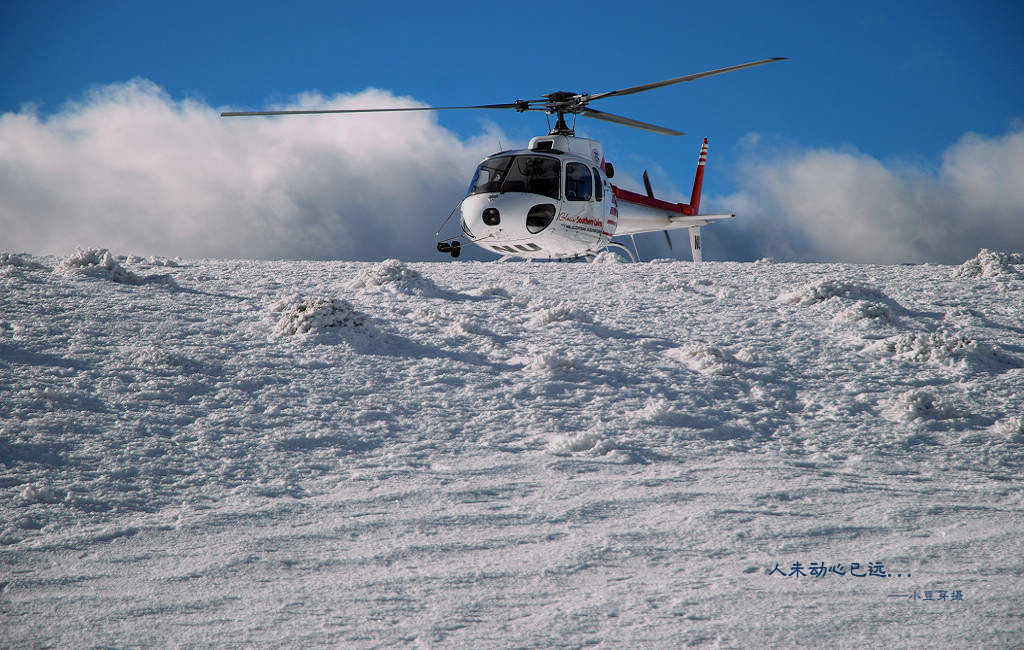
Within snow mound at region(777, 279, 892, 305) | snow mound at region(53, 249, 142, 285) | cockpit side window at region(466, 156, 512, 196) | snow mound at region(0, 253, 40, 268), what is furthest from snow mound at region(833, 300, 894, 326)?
snow mound at region(0, 253, 40, 268)

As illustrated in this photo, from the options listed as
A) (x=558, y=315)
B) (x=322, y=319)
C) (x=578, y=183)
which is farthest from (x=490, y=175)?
(x=322, y=319)

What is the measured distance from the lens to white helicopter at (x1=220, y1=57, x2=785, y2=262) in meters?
14.3

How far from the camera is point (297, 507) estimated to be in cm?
506

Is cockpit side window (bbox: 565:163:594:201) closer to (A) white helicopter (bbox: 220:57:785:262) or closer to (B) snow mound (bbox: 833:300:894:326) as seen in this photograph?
(A) white helicopter (bbox: 220:57:785:262)

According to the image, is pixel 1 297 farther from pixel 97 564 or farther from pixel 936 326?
pixel 936 326

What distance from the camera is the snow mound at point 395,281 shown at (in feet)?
34.9

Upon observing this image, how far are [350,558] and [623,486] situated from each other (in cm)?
208

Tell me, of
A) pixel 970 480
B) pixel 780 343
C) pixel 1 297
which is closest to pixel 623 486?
pixel 970 480

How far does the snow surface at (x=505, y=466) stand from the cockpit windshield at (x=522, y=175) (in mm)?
4531

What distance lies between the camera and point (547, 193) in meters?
14.4

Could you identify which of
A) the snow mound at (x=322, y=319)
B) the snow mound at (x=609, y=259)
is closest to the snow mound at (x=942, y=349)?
the snow mound at (x=609, y=259)

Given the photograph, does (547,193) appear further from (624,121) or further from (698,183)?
(698,183)

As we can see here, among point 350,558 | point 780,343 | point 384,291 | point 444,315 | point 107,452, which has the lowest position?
point 350,558

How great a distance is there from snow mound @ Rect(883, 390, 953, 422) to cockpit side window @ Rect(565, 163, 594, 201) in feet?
29.2
